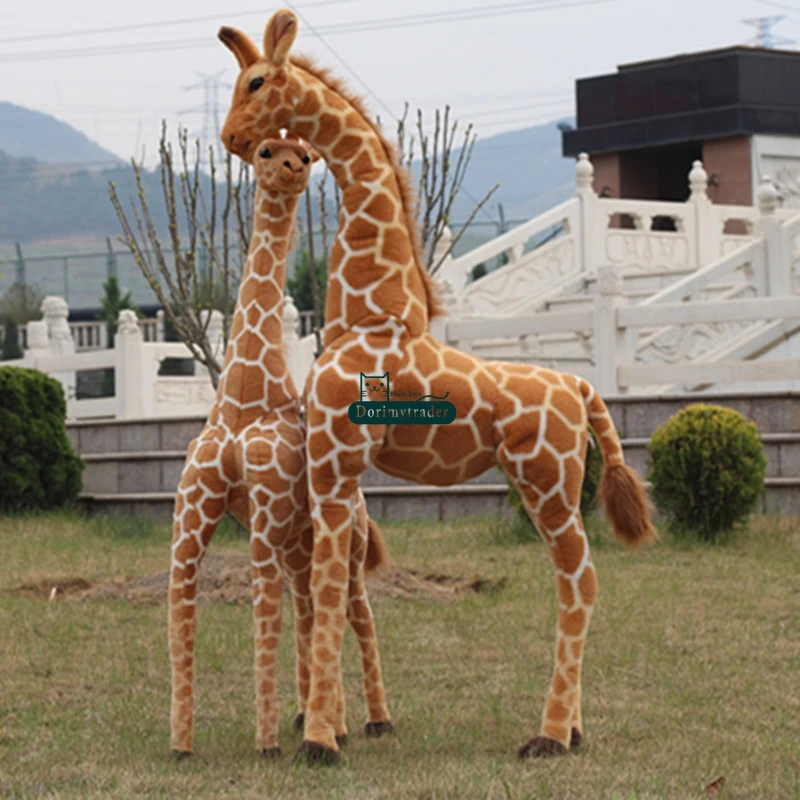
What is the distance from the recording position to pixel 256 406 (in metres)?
5.73

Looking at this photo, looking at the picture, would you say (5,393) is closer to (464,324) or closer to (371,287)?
(464,324)

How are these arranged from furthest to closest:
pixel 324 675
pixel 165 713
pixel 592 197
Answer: pixel 592 197 < pixel 165 713 < pixel 324 675

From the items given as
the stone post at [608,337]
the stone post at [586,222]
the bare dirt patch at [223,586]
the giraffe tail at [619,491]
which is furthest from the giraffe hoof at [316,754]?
the stone post at [586,222]

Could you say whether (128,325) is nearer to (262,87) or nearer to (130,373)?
(130,373)

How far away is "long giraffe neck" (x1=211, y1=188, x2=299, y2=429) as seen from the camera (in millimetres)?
5750

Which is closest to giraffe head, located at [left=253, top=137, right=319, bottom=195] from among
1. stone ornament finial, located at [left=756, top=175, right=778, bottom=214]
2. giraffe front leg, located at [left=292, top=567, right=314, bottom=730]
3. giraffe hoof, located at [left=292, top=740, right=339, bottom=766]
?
giraffe front leg, located at [left=292, top=567, right=314, bottom=730]

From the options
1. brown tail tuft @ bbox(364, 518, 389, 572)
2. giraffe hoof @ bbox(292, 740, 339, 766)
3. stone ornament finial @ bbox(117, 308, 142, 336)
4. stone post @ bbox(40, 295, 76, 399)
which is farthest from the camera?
stone post @ bbox(40, 295, 76, 399)

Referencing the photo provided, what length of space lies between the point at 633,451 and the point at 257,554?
715cm

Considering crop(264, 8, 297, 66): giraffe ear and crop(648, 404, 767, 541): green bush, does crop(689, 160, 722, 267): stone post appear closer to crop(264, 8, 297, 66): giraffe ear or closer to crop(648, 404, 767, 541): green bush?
crop(648, 404, 767, 541): green bush

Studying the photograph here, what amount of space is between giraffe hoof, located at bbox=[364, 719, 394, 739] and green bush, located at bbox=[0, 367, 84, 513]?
766cm

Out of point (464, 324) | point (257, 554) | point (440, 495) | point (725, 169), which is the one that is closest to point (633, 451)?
point (440, 495)

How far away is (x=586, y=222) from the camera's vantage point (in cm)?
1966

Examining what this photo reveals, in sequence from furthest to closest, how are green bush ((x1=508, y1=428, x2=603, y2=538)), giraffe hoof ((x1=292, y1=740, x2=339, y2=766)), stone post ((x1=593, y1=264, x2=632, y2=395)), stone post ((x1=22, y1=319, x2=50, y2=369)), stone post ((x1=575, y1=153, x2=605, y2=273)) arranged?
stone post ((x1=575, y1=153, x2=605, y2=273))
stone post ((x1=22, y1=319, x2=50, y2=369))
stone post ((x1=593, y1=264, x2=632, y2=395))
green bush ((x1=508, y1=428, x2=603, y2=538))
giraffe hoof ((x1=292, y1=740, x2=339, y2=766))

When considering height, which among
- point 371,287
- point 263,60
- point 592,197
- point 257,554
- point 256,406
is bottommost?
point 257,554
